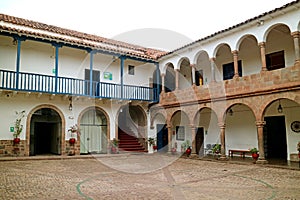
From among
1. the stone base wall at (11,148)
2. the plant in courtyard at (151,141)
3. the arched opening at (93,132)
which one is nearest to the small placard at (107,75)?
the arched opening at (93,132)

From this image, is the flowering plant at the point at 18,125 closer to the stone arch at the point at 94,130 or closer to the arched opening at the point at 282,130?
the stone arch at the point at 94,130

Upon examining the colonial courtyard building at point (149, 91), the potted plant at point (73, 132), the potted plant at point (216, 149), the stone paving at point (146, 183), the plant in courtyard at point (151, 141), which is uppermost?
the colonial courtyard building at point (149, 91)

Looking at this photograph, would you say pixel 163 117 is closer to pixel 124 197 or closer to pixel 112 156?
pixel 112 156

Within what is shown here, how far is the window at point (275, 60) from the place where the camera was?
13.1 m

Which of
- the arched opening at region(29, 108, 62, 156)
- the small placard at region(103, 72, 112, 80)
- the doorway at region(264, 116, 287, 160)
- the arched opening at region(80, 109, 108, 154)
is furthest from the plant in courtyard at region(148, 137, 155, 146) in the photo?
the doorway at region(264, 116, 287, 160)

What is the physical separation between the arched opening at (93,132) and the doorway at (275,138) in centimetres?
912

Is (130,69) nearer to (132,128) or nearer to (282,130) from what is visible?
(132,128)

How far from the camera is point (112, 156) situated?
1463 centimetres

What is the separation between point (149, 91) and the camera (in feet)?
57.7

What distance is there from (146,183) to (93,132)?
28.6 feet

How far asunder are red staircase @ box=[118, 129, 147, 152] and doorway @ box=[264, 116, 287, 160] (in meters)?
7.46

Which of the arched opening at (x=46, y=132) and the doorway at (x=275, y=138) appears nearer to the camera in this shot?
the doorway at (x=275, y=138)

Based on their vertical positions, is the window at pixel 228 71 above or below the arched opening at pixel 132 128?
above


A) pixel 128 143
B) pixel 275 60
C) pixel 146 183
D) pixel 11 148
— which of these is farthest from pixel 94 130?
pixel 275 60
